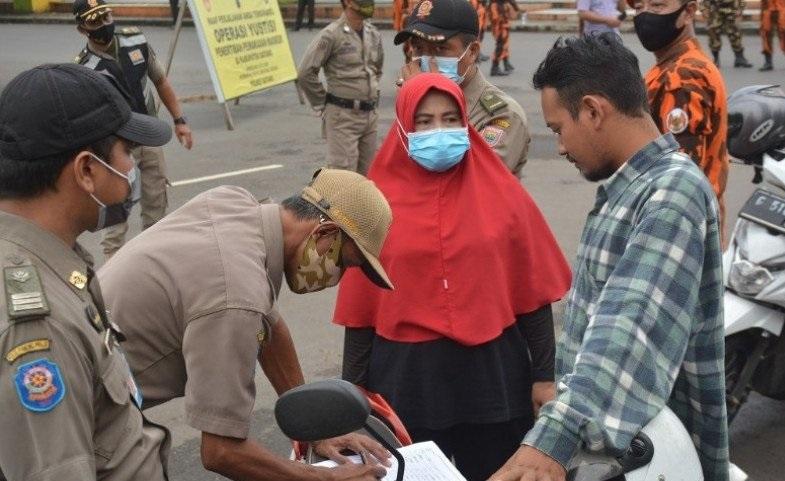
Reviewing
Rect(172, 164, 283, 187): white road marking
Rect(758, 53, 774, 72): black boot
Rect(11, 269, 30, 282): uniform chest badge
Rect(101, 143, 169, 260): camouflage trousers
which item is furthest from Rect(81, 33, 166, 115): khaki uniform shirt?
Rect(758, 53, 774, 72): black boot

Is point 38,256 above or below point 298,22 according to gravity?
above

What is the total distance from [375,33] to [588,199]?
86.7 inches

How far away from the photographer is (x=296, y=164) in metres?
10.4

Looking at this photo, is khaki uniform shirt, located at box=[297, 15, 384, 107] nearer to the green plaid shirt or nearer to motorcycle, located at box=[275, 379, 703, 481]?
the green plaid shirt

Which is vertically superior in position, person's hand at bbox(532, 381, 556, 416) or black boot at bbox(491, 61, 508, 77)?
person's hand at bbox(532, 381, 556, 416)

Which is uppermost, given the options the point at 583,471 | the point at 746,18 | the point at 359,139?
the point at 583,471

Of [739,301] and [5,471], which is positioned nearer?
[5,471]

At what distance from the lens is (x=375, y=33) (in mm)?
8242

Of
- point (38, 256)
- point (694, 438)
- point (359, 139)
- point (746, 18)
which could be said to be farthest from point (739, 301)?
point (746, 18)

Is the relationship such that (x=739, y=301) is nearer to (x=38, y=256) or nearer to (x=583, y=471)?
(x=583, y=471)

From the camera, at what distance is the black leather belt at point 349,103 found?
307 inches

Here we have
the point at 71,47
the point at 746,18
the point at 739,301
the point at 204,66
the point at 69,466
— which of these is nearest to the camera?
the point at 69,466

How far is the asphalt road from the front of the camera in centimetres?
477

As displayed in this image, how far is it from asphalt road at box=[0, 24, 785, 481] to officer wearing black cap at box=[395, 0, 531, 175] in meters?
1.70
